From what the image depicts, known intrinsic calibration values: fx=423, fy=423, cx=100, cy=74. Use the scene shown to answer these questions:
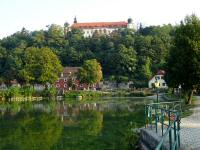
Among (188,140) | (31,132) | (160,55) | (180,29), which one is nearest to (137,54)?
(160,55)

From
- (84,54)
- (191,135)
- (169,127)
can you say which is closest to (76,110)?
→ (191,135)

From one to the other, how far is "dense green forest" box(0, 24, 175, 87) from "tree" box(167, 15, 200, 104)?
6449 cm

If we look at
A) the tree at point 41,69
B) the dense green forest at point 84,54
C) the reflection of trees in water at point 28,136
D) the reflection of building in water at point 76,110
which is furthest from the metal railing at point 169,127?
the dense green forest at point 84,54

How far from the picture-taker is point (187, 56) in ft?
131

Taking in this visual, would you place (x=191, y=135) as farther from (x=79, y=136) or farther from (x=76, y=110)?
(x=76, y=110)

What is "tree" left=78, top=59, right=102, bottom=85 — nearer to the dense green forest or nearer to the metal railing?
the dense green forest

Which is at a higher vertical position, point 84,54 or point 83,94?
point 84,54

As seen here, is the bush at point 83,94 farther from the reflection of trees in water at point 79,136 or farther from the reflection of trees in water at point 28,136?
the reflection of trees in water at point 79,136

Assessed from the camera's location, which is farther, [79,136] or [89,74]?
[89,74]

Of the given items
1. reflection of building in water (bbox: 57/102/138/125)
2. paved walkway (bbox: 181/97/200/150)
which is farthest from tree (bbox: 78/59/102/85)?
paved walkway (bbox: 181/97/200/150)

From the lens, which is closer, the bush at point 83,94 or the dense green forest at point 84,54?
the bush at point 83,94

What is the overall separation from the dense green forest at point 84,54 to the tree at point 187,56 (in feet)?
212

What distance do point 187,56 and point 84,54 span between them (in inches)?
4521

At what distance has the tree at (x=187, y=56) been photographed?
39.5 m
